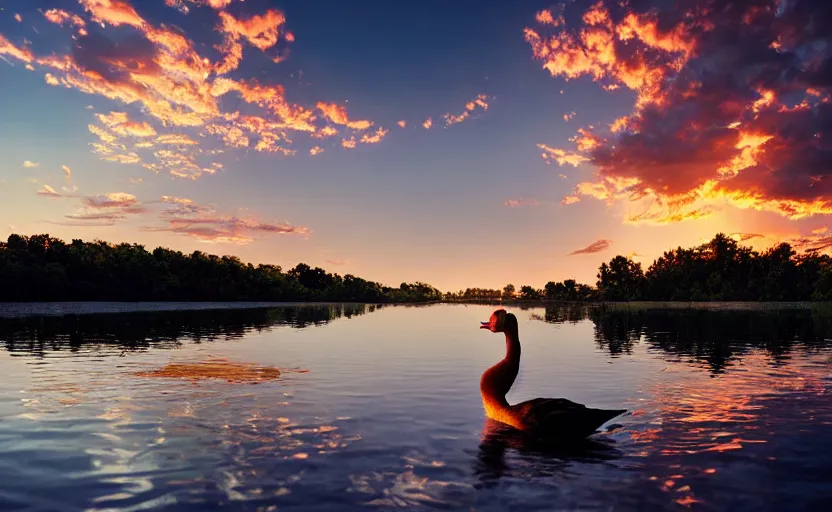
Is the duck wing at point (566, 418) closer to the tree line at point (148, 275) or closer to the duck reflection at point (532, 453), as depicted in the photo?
the duck reflection at point (532, 453)

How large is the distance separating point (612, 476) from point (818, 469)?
433 centimetres

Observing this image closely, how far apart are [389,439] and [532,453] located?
11.2ft

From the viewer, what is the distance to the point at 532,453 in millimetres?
12711

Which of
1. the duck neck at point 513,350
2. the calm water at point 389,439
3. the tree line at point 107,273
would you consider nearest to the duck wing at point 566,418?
the calm water at point 389,439

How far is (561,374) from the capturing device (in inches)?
1070

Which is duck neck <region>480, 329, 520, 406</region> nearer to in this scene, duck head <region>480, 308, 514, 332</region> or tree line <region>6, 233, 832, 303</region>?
duck head <region>480, 308, 514, 332</region>

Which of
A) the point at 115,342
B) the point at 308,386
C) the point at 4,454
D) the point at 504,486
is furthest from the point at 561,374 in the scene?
the point at 115,342

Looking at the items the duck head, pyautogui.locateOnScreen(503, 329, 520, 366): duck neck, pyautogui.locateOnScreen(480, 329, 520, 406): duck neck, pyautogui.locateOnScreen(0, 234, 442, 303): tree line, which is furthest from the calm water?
pyautogui.locateOnScreen(0, 234, 442, 303): tree line

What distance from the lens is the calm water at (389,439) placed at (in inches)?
394

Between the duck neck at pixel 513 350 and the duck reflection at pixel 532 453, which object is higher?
the duck neck at pixel 513 350

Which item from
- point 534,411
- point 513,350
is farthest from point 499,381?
point 534,411

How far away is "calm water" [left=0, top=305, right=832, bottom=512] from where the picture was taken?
10.0m

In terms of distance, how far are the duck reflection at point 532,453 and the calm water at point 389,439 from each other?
0.23 ft

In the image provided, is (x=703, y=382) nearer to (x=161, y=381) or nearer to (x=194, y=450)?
(x=194, y=450)
